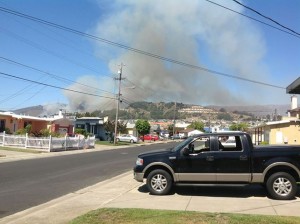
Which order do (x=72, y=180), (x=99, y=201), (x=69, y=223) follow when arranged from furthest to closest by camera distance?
(x=72, y=180)
(x=99, y=201)
(x=69, y=223)

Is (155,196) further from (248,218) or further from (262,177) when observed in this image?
(248,218)

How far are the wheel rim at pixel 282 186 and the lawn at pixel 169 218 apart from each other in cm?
285

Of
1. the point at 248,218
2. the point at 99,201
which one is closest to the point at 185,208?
the point at 248,218

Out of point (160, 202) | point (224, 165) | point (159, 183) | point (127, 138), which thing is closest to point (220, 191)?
point (224, 165)

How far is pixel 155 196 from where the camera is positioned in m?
11.6

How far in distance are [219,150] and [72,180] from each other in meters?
6.69

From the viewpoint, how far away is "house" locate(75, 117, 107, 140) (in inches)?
2913

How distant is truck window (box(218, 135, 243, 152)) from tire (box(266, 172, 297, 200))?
1162 millimetres

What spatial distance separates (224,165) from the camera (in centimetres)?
1160

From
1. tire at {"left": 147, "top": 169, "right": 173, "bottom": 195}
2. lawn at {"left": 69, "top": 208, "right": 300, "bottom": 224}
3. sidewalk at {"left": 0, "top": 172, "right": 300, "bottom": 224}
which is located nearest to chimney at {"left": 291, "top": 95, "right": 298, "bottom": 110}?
sidewalk at {"left": 0, "top": 172, "right": 300, "bottom": 224}

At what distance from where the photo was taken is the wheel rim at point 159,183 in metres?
11.9

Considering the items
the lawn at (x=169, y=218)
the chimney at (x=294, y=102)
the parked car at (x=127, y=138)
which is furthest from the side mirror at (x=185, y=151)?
the parked car at (x=127, y=138)

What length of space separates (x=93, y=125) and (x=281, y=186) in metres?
65.2

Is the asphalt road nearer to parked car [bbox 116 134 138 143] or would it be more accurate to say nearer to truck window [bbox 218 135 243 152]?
truck window [bbox 218 135 243 152]
